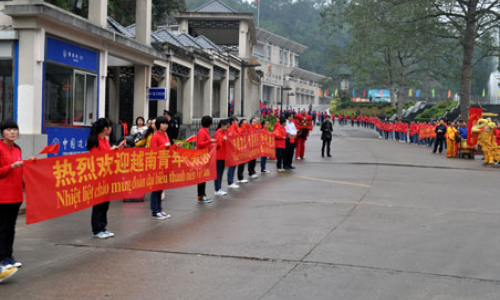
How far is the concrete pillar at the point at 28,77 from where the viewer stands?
46.8ft

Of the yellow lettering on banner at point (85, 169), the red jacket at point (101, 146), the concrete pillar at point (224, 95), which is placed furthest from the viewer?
the concrete pillar at point (224, 95)

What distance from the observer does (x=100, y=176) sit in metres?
8.88

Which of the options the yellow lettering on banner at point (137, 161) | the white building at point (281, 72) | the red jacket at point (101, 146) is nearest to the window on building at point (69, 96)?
the yellow lettering on banner at point (137, 161)

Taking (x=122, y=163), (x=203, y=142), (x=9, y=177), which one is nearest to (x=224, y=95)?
(x=203, y=142)

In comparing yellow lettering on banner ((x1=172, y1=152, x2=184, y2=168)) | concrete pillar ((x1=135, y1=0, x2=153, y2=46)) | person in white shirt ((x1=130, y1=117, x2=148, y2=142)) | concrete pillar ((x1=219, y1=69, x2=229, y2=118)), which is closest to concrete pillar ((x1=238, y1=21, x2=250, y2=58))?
concrete pillar ((x1=219, y1=69, x2=229, y2=118))

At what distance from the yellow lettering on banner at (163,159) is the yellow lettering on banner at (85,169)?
2.16 metres

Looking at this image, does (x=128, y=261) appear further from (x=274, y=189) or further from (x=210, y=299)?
(x=274, y=189)

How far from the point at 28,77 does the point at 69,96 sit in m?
2.36

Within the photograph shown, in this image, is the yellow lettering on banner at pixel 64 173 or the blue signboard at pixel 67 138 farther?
the blue signboard at pixel 67 138

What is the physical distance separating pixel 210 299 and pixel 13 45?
10.9 meters

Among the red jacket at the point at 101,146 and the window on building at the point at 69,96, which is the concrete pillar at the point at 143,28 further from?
the red jacket at the point at 101,146

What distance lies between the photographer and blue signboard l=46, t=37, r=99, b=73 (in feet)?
49.8

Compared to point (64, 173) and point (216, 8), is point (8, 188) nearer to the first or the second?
point (64, 173)

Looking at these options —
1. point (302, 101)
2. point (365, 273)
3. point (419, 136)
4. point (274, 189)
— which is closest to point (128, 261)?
point (365, 273)
